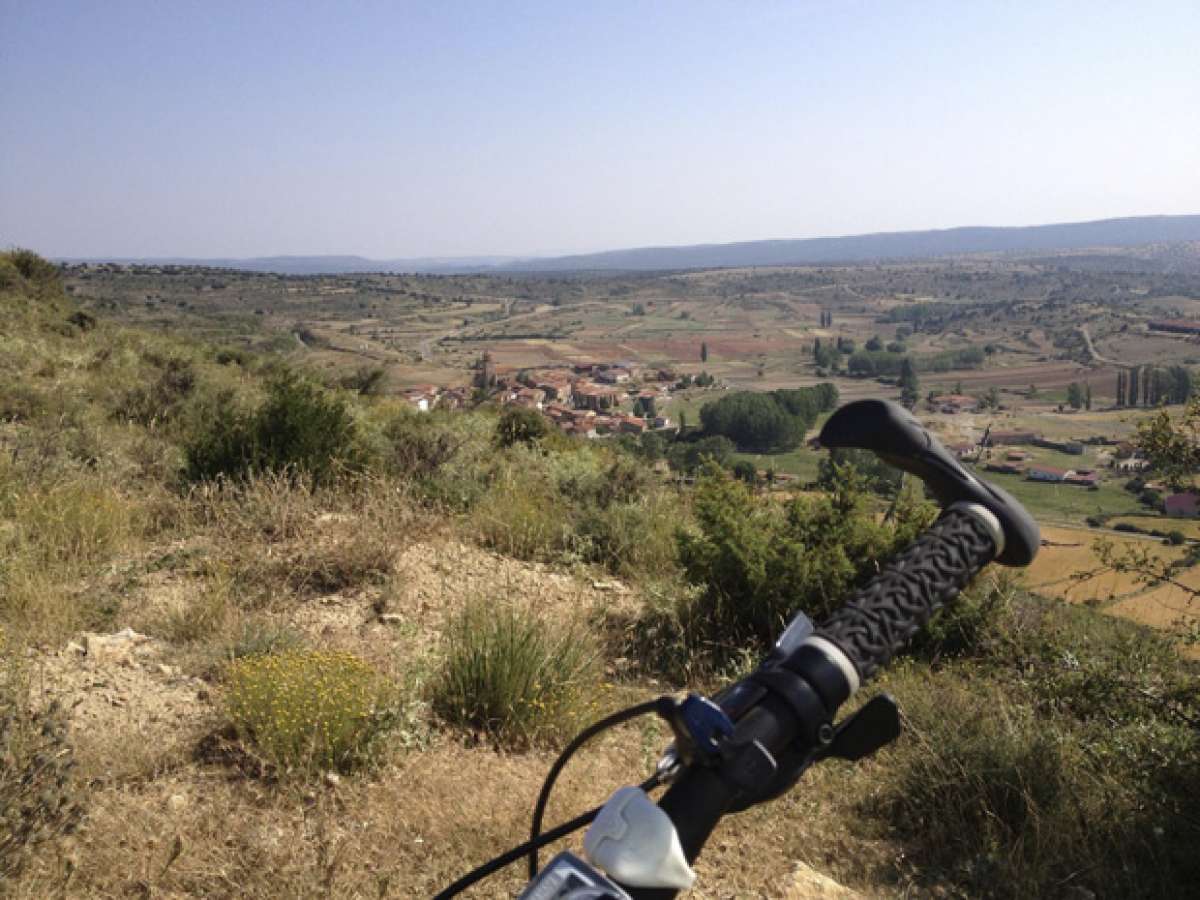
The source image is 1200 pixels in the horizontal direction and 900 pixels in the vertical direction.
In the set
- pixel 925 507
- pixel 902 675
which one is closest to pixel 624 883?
pixel 902 675

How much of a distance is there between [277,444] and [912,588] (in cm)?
620

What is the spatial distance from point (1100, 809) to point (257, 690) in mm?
3058

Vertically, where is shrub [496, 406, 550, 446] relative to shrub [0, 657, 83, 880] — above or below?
below

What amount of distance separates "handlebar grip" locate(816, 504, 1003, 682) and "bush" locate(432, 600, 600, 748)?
2.43m

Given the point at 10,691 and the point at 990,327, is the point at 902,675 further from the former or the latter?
the point at 990,327

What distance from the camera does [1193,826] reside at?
7.80 ft

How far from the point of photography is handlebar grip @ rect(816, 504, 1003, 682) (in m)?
0.86

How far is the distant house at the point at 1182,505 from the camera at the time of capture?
3.30 meters

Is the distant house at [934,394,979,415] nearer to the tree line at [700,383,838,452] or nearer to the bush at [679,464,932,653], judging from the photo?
the tree line at [700,383,838,452]

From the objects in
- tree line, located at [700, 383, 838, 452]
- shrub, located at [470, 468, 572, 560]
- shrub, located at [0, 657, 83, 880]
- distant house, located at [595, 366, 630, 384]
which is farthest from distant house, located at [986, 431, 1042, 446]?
shrub, located at [0, 657, 83, 880]

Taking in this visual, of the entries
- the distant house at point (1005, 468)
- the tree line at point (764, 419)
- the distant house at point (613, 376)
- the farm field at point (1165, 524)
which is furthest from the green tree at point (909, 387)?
the farm field at point (1165, 524)

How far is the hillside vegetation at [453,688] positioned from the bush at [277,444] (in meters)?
0.03

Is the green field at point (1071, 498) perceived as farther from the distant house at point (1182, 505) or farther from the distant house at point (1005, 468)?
the distant house at point (1182, 505)

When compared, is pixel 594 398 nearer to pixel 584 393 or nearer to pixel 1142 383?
pixel 584 393
